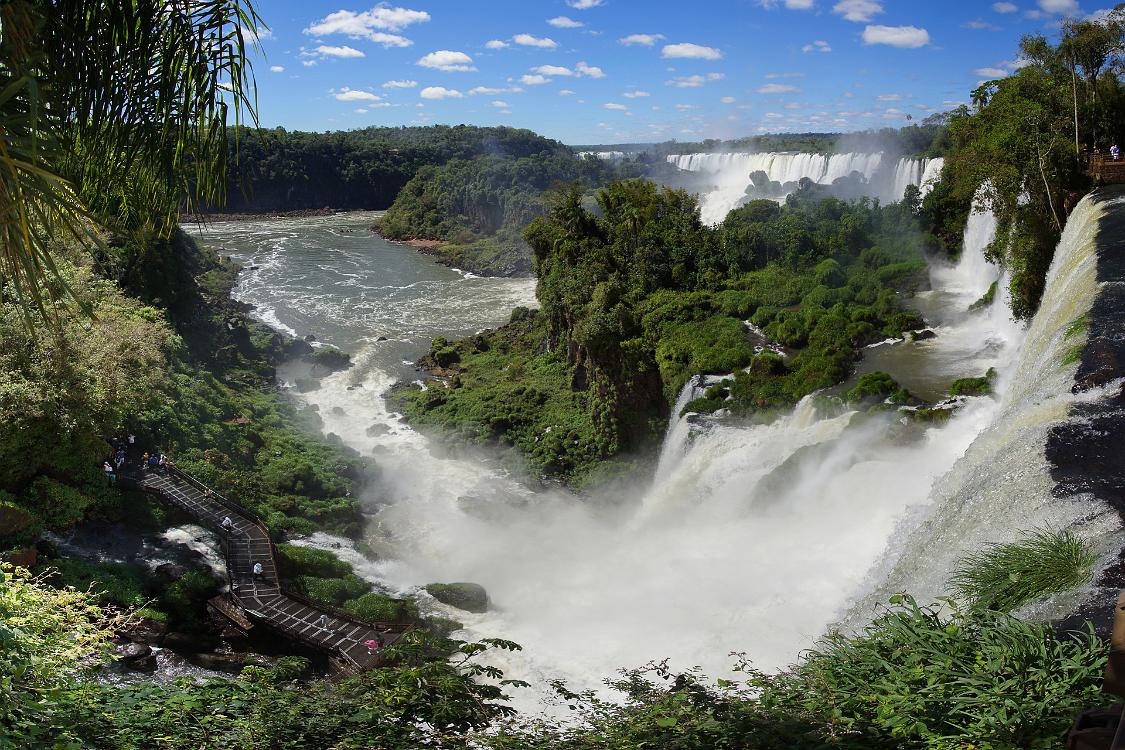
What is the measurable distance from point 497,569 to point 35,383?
11.0 metres

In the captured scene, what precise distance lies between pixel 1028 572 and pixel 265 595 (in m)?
13.9

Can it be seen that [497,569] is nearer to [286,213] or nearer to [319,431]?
[319,431]

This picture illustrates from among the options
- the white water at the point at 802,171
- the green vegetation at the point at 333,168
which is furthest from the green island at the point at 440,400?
the green vegetation at the point at 333,168

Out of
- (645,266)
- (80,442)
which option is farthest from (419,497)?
(645,266)

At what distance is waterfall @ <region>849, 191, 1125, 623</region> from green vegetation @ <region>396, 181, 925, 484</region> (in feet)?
23.1

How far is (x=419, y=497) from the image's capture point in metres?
24.5

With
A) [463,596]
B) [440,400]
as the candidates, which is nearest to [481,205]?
[440,400]

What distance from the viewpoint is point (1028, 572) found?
684cm

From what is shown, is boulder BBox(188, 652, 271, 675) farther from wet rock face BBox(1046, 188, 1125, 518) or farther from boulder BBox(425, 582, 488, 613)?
wet rock face BBox(1046, 188, 1125, 518)

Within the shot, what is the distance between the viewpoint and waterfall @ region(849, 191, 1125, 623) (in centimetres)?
778

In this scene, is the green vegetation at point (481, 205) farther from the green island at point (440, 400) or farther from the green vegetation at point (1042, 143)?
the green vegetation at point (1042, 143)

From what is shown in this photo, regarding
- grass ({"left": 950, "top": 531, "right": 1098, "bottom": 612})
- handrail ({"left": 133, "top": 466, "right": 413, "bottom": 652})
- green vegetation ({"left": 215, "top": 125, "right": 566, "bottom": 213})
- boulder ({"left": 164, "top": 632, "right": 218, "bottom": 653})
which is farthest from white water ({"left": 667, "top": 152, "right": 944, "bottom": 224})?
green vegetation ({"left": 215, "top": 125, "right": 566, "bottom": 213})

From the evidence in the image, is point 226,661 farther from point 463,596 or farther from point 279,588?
point 463,596

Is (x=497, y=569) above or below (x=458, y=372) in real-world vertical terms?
below
